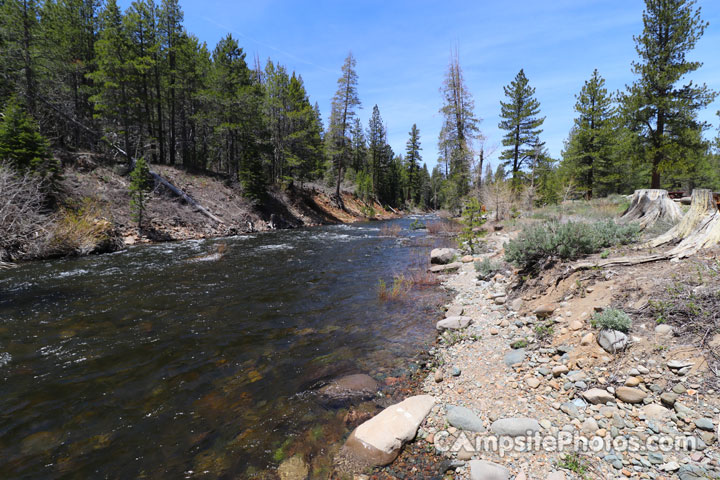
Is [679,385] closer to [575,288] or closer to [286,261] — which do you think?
[575,288]

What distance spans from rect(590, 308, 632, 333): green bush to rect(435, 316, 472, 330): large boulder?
7.89 feet

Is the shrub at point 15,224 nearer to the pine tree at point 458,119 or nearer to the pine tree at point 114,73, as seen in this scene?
the pine tree at point 114,73

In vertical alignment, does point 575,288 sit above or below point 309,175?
below

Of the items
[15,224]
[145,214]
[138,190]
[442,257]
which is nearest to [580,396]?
[442,257]

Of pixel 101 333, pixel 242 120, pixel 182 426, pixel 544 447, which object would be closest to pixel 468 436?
pixel 544 447

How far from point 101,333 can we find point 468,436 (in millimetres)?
7157

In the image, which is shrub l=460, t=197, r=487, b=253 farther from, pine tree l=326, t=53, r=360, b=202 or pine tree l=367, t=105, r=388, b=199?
pine tree l=367, t=105, r=388, b=199

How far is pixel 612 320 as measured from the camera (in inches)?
156

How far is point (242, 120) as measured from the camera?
29.6 metres

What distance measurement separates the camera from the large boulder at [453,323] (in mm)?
6305

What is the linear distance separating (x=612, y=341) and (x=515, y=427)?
177 cm

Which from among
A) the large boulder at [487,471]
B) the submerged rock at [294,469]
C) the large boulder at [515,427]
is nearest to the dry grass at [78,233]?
the submerged rock at [294,469]

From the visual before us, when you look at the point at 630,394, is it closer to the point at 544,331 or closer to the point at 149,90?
the point at 544,331

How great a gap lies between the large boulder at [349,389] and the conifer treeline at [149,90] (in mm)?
24941
